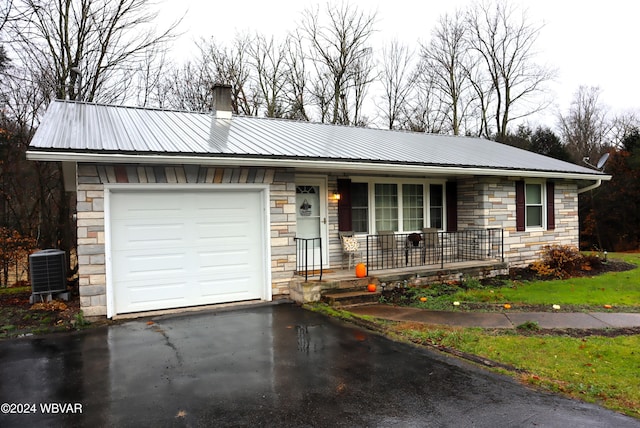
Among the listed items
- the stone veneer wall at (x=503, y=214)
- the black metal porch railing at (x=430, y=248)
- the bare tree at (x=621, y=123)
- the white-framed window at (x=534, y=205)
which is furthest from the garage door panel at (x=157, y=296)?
the bare tree at (x=621, y=123)

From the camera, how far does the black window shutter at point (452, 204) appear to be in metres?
11.1

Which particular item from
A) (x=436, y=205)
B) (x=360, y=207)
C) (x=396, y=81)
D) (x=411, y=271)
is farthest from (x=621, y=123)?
(x=411, y=271)

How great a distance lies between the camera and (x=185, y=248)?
7.04 metres

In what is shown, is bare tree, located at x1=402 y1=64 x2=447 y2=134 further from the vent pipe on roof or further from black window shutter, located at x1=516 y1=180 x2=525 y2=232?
the vent pipe on roof

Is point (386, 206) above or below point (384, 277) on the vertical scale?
above

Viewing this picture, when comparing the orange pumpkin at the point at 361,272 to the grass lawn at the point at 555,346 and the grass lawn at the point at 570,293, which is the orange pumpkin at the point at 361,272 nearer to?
the grass lawn at the point at 555,346

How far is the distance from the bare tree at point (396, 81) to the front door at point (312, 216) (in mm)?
17344

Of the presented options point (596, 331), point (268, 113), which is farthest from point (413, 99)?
point (596, 331)

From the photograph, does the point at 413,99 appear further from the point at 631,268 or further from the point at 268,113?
the point at 631,268

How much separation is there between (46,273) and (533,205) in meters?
11.8

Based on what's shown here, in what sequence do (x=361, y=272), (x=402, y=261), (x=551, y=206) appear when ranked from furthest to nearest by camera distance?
(x=551, y=206), (x=402, y=261), (x=361, y=272)

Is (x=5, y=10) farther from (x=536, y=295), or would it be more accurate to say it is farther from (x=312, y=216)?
(x=536, y=295)

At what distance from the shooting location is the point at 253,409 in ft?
11.5

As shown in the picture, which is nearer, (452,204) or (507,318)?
(507,318)
